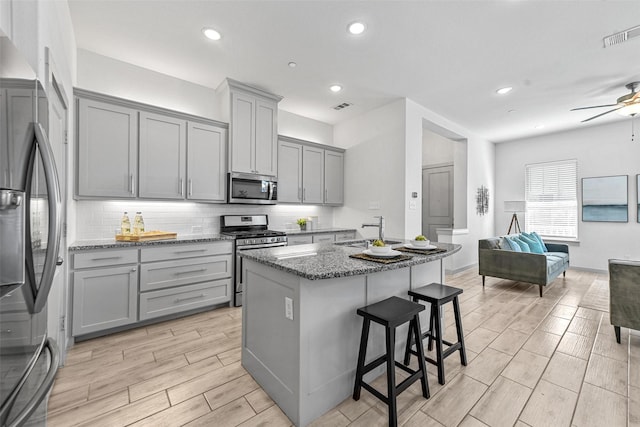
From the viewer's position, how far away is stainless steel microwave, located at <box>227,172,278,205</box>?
380 centimetres

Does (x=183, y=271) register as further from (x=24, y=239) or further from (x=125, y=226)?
(x=24, y=239)

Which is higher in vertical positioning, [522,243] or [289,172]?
[289,172]

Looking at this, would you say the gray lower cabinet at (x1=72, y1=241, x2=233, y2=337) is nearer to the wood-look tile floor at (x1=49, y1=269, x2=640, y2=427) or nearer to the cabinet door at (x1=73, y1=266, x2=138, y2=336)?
the cabinet door at (x1=73, y1=266, x2=138, y2=336)

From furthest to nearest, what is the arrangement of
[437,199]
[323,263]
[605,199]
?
[437,199] → [605,199] → [323,263]

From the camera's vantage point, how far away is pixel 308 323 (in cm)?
163

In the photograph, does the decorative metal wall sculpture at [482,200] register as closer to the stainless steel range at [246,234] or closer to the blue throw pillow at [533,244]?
the blue throw pillow at [533,244]

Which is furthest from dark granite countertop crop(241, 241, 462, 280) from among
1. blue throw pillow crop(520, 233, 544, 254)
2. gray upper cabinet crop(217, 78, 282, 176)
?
blue throw pillow crop(520, 233, 544, 254)

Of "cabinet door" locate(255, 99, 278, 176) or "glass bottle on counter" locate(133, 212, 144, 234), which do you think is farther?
"cabinet door" locate(255, 99, 278, 176)

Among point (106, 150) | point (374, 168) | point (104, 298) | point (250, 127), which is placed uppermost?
point (250, 127)

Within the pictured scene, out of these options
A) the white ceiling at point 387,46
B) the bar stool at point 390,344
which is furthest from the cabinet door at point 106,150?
the bar stool at point 390,344

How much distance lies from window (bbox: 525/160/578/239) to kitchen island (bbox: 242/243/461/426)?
5.85 metres

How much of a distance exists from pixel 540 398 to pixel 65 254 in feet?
12.6

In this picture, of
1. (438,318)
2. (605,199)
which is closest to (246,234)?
(438,318)

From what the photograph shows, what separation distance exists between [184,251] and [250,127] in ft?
6.34
